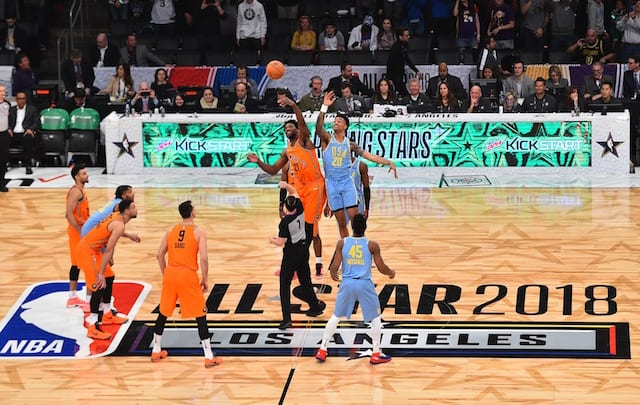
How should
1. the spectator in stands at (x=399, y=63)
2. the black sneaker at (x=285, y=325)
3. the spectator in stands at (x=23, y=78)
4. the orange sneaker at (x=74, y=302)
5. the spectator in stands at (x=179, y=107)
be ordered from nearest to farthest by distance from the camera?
1. the black sneaker at (x=285, y=325)
2. the orange sneaker at (x=74, y=302)
3. the spectator in stands at (x=179, y=107)
4. the spectator in stands at (x=399, y=63)
5. the spectator in stands at (x=23, y=78)

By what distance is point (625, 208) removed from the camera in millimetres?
18656

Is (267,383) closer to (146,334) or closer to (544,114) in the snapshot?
(146,334)

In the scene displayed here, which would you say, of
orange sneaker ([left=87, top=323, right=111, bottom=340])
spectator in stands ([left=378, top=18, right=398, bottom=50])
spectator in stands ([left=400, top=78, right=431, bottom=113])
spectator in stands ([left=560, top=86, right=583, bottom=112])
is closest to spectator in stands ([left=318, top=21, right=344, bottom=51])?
spectator in stands ([left=378, top=18, right=398, bottom=50])

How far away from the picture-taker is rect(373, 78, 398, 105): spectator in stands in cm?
2216

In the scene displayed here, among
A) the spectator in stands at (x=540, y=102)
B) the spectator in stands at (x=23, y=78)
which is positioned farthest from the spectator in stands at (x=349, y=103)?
the spectator in stands at (x=23, y=78)

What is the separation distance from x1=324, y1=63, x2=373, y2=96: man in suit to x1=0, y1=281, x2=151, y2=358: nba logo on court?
932 cm

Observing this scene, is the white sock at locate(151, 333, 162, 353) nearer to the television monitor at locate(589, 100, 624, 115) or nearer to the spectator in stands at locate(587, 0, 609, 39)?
the television monitor at locate(589, 100, 624, 115)

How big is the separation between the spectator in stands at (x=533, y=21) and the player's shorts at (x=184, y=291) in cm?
1520

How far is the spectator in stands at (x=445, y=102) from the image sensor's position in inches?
854

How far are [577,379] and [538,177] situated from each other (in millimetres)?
10062

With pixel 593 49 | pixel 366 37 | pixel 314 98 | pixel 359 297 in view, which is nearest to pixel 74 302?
pixel 359 297

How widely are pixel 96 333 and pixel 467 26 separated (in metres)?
14.2

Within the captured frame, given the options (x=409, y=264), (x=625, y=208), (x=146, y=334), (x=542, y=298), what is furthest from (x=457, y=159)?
(x=146, y=334)

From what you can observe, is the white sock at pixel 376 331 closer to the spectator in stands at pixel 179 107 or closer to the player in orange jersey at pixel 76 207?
the player in orange jersey at pixel 76 207
